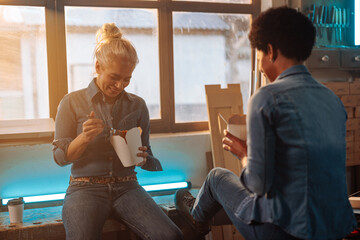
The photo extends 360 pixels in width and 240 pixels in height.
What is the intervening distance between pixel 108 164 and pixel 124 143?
29cm

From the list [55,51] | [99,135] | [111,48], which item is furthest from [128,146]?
[55,51]

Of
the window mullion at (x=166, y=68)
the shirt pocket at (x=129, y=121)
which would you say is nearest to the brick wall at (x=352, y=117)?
the window mullion at (x=166, y=68)

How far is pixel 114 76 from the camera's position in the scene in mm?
2061

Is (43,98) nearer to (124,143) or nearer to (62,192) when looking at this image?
(62,192)

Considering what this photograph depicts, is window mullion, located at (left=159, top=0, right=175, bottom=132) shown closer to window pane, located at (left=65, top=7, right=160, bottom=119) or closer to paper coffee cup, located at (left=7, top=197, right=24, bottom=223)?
window pane, located at (left=65, top=7, right=160, bottom=119)

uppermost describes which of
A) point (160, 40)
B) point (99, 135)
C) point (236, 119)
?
point (160, 40)

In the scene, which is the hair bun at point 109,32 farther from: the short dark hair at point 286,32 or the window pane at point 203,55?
the window pane at point 203,55

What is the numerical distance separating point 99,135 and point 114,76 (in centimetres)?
34

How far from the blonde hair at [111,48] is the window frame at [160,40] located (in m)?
0.78

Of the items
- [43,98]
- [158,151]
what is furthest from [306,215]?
[43,98]

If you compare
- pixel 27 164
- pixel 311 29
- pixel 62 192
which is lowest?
pixel 62 192

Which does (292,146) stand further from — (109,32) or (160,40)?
(160,40)

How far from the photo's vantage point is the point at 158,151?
2.86 m

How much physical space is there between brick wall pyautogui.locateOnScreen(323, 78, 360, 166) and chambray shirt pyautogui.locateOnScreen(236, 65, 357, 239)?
198 centimetres
